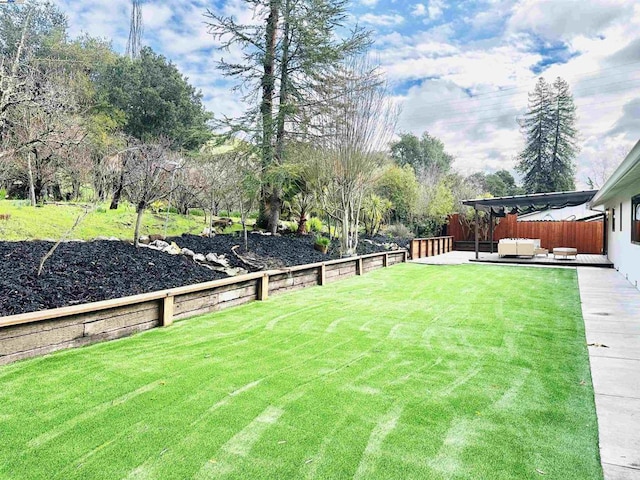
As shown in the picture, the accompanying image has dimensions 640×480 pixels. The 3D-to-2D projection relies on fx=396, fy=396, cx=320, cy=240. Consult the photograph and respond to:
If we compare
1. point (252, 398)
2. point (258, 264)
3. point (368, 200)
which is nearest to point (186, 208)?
point (258, 264)

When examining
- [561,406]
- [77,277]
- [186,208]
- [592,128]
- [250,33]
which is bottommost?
[561,406]

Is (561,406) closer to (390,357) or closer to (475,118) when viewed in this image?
(390,357)

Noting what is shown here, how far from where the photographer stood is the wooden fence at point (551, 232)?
16594 millimetres

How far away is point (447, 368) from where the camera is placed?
10.8 feet

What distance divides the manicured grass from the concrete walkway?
7.47 meters

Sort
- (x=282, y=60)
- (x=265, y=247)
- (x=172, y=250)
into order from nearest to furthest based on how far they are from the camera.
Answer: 1. (x=172, y=250)
2. (x=265, y=247)
3. (x=282, y=60)

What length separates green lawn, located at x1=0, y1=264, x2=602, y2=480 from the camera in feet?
6.43

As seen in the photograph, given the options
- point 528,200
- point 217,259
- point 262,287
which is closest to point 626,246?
point 528,200

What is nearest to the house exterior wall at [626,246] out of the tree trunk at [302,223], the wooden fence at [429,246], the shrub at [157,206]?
the wooden fence at [429,246]

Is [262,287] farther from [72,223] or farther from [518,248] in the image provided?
[518,248]

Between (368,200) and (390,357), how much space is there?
37.5ft

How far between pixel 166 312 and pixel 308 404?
2.44 m

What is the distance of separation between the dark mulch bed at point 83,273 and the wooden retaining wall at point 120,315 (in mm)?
678

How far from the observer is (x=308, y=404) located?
8.52ft
